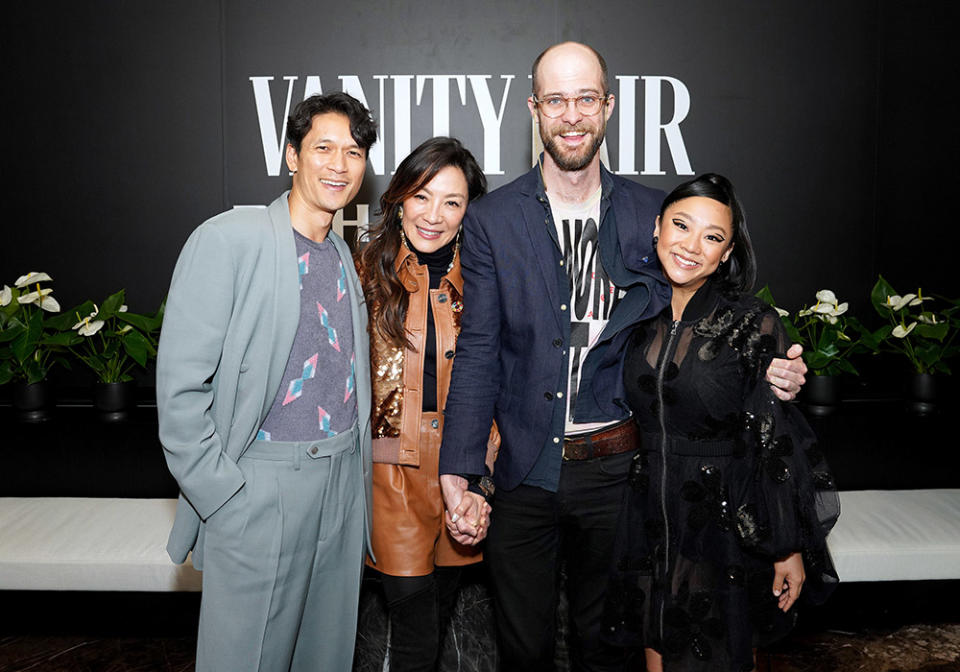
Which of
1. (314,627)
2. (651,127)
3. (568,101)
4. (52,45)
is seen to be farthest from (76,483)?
Answer: (651,127)

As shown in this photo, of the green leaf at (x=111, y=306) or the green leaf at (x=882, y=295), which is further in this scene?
the green leaf at (x=882, y=295)

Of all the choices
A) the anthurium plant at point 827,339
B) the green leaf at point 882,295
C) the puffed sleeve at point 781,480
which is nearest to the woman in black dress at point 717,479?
the puffed sleeve at point 781,480

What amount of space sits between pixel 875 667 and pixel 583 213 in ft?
7.56

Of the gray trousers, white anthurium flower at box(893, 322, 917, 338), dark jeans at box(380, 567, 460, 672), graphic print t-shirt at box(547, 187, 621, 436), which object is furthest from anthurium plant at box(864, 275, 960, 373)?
the gray trousers

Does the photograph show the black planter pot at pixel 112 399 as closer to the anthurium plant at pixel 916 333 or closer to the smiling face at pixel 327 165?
the smiling face at pixel 327 165

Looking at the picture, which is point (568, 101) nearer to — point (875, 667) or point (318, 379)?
point (318, 379)

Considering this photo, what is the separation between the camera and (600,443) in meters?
2.16

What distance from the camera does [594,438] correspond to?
2160mm

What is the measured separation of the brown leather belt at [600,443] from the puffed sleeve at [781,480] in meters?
0.34

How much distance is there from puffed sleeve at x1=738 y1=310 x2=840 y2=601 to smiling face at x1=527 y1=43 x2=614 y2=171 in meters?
0.70

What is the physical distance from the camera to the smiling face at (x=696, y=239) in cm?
203

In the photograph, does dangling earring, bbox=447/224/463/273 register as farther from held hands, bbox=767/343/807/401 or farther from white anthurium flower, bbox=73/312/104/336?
white anthurium flower, bbox=73/312/104/336

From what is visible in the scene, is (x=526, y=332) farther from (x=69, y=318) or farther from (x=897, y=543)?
(x=69, y=318)

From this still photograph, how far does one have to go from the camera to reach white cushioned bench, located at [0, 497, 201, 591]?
2.79 metres
